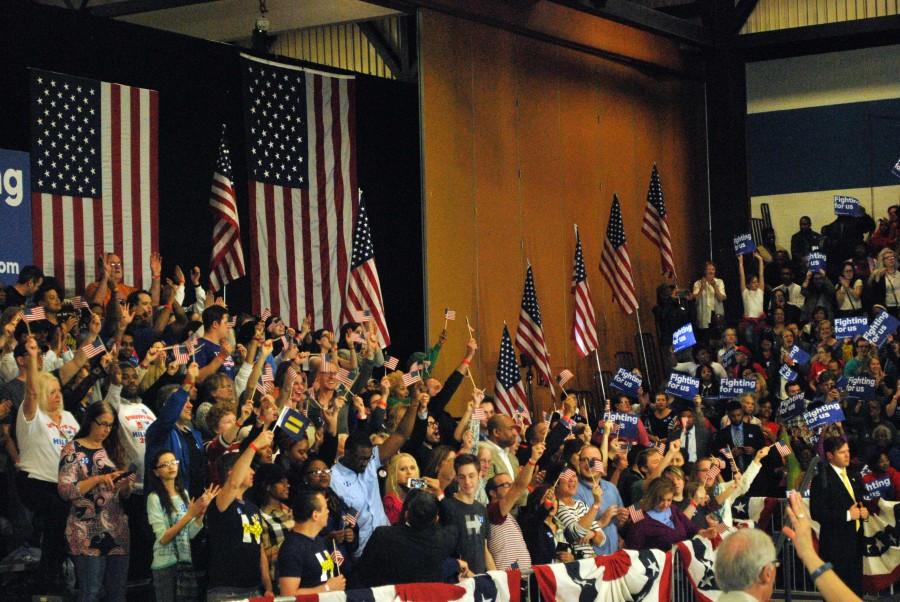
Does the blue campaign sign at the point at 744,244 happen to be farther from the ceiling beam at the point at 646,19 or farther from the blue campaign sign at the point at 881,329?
the blue campaign sign at the point at 881,329

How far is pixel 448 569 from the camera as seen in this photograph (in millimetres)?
8523

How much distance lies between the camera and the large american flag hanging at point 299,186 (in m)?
16.6

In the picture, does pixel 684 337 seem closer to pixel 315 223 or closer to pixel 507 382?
pixel 507 382

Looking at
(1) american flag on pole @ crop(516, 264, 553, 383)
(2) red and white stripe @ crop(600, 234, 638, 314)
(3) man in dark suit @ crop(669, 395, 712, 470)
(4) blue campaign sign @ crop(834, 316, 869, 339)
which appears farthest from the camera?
(2) red and white stripe @ crop(600, 234, 638, 314)

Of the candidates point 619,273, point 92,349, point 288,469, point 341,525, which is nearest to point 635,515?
point 341,525

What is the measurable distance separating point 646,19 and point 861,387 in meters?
6.91

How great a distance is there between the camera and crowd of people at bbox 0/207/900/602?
27.6 feet

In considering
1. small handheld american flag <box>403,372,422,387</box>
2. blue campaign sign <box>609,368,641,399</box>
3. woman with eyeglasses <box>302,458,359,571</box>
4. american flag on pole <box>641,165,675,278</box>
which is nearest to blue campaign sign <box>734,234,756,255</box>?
american flag on pole <box>641,165,675,278</box>

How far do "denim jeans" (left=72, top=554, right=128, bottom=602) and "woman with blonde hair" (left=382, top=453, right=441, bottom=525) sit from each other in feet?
5.56

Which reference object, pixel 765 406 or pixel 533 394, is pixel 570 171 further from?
pixel 765 406

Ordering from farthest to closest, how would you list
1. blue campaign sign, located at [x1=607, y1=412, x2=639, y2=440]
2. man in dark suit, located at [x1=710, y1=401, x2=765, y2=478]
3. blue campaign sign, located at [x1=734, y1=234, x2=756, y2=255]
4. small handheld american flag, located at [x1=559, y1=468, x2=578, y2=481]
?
blue campaign sign, located at [x1=734, y1=234, x2=756, y2=255], man in dark suit, located at [x1=710, y1=401, x2=765, y2=478], blue campaign sign, located at [x1=607, y1=412, x2=639, y2=440], small handheld american flag, located at [x1=559, y1=468, x2=578, y2=481]

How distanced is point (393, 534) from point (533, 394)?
447 inches

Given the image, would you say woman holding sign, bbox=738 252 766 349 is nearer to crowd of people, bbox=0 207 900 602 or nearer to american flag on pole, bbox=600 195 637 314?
american flag on pole, bbox=600 195 637 314

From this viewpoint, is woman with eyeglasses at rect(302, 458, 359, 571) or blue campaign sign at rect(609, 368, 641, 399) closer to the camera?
woman with eyeglasses at rect(302, 458, 359, 571)
